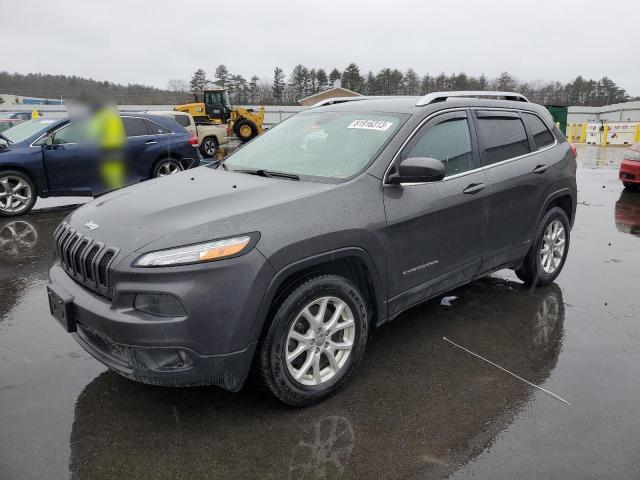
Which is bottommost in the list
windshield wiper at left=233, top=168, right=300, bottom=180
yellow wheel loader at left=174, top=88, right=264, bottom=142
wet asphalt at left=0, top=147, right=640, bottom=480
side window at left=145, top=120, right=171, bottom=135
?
wet asphalt at left=0, top=147, right=640, bottom=480

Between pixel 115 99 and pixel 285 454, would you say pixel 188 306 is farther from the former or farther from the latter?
pixel 115 99

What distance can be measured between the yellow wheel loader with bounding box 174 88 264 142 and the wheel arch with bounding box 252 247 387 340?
2211cm

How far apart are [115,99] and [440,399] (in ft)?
13.4

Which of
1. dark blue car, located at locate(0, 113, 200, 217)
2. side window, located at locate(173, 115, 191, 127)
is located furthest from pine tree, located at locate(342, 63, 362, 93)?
dark blue car, located at locate(0, 113, 200, 217)

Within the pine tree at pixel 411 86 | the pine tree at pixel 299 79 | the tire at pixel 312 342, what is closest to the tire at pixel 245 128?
the pine tree at pixel 411 86

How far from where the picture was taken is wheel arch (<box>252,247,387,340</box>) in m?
2.59

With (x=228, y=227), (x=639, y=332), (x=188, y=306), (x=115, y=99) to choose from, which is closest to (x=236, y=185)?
(x=228, y=227)

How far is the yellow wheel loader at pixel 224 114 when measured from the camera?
25.5m

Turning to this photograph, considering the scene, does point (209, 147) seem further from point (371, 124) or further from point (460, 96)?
point (371, 124)

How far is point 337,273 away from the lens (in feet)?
9.94

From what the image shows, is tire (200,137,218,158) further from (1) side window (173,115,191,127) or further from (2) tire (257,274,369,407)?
(2) tire (257,274,369,407)

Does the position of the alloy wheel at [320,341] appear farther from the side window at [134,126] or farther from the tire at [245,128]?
the tire at [245,128]

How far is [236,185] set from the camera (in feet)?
10.5

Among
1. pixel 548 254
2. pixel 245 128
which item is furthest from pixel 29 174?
pixel 245 128
